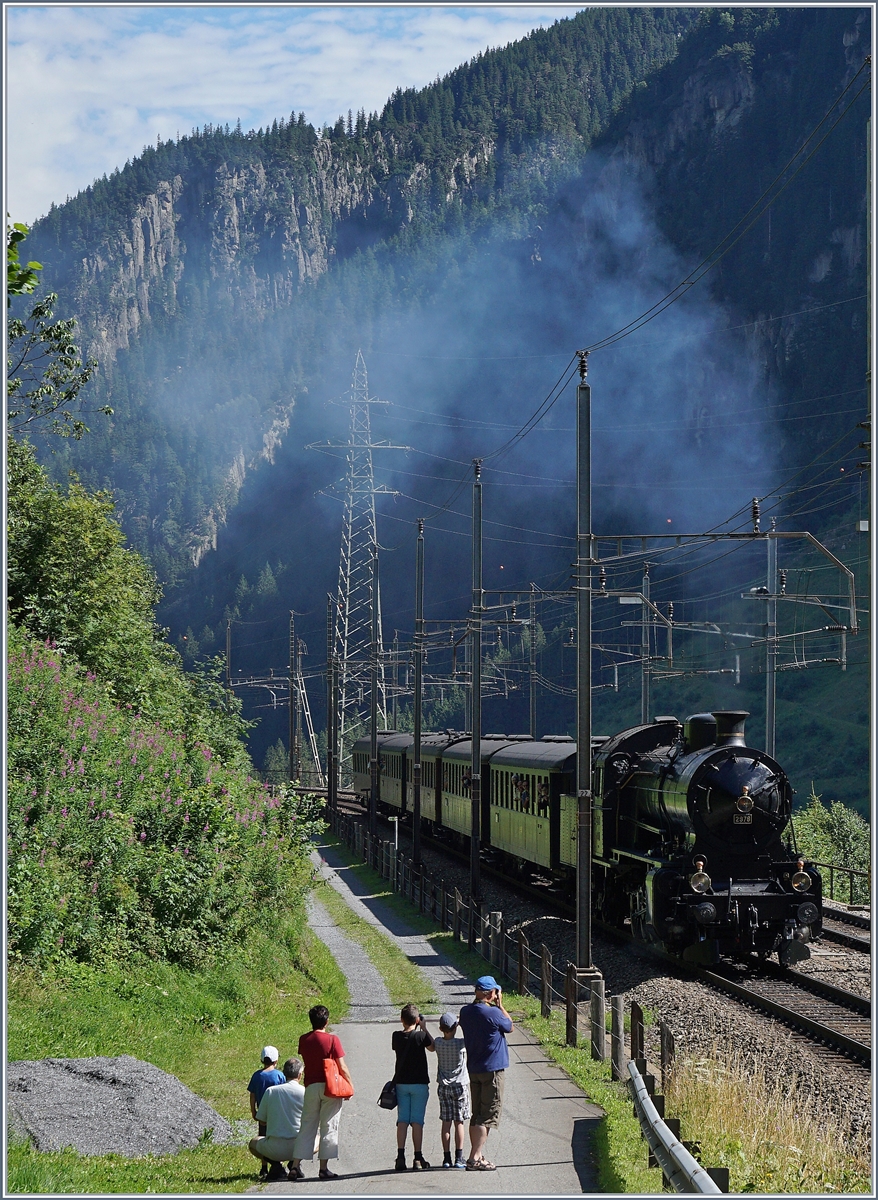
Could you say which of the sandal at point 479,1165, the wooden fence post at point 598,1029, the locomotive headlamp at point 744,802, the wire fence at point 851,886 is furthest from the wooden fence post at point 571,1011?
the wire fence at point 851,886

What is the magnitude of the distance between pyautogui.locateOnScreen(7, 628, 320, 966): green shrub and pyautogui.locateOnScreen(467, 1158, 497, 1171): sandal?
6458mm

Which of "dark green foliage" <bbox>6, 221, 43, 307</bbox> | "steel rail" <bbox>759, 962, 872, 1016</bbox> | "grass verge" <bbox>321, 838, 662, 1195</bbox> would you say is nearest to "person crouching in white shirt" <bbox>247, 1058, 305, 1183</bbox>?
"grass verge" <bbox>321, 838, 662, 1195</bbox>

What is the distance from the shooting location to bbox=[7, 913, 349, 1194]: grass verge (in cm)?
956

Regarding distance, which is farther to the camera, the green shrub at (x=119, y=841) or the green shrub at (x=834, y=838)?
the green shrub at (x=834, y=838)

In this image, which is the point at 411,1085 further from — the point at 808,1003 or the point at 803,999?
the point at 803,999

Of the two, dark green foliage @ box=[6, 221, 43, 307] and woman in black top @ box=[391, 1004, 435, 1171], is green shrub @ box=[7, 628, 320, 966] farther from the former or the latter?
dark green foliage @ box=[6, 221, 43, 307]

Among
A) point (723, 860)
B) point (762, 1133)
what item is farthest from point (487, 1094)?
point (723, 860)

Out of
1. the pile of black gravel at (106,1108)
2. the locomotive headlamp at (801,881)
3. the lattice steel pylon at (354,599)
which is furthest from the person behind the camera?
the lattice steel pylon at (354,599)

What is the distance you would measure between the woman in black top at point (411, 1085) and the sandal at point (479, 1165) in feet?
1.17

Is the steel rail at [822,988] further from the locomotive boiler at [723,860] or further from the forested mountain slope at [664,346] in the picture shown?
the forested mountain slope at [664,346]

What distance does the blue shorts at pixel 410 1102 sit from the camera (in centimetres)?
1064

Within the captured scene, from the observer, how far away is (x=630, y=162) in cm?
19112

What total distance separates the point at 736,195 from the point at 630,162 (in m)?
29.1

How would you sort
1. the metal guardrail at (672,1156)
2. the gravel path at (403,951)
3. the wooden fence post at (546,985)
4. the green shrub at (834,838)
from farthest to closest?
the green shrub at (834,838)
the gravel path at (403,951)
the wooden fence post at (546,985)
the metal guardrail at (672,1156)
